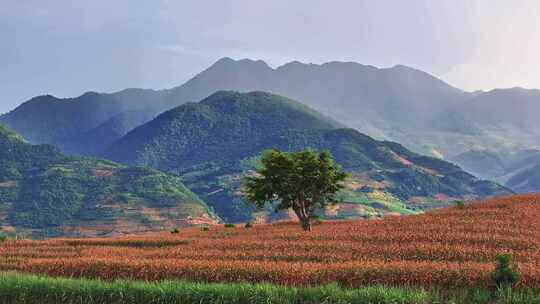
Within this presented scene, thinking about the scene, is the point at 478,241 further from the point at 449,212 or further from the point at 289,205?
the point at 289,205

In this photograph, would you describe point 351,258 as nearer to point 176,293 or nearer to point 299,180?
point 176,293

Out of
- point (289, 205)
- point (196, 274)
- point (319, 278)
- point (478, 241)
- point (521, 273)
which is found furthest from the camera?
point (289, 205)

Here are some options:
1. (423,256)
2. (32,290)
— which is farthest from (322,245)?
(32,290)

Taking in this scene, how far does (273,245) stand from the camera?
35.0 m

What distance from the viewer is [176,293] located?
20703 millimetres

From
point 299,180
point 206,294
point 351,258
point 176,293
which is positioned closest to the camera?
point 206,294

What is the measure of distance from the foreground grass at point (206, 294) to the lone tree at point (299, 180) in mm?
30030

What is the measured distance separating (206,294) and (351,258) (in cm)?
981

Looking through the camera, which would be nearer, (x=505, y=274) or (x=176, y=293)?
(x=505, y=274)

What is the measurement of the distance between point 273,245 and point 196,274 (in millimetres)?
10778

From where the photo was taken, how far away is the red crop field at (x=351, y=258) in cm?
2256

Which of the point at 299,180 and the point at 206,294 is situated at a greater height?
the point at 299,180

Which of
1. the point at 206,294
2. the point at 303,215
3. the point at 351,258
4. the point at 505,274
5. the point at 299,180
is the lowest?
the point at 206,294

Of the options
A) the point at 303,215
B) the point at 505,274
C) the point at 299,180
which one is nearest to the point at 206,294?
the point at 505,274
